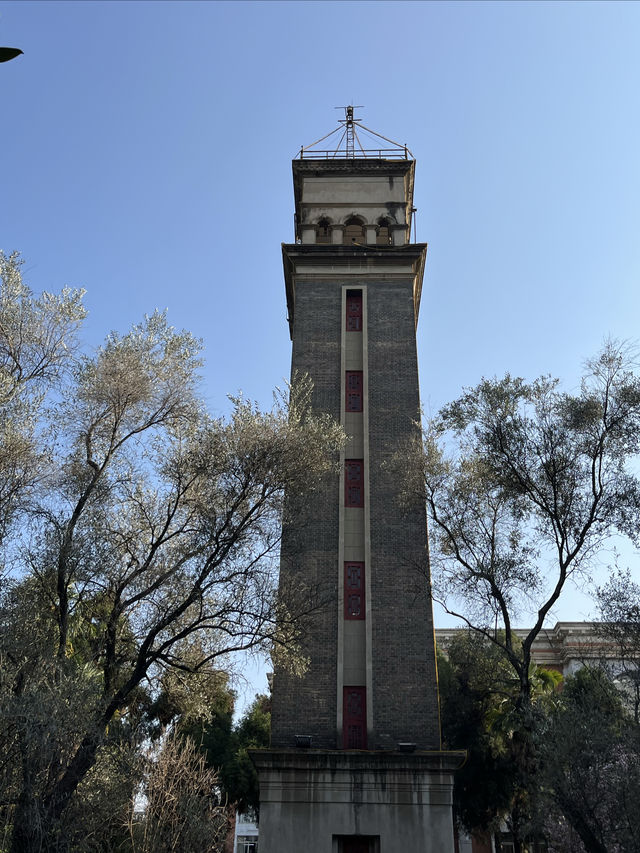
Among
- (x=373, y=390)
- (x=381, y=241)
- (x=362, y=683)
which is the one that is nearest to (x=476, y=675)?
(x=362, y=683)

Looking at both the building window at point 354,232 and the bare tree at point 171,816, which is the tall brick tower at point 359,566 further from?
the bare tree at point 171,816

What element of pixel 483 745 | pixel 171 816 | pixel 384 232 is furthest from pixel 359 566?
pixel 483 745

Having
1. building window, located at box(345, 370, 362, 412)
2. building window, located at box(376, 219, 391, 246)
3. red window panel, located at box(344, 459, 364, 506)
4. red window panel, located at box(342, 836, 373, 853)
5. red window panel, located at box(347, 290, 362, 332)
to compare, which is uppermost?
building window, located at box(376, 219, 391, 246)

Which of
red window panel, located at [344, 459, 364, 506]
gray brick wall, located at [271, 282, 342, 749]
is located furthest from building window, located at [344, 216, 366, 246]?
red window panel, located at [344, 459, 364, 506]

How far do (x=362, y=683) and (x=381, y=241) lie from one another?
17.2m

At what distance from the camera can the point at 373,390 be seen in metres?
27.2

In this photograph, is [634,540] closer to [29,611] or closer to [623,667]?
[623,667]

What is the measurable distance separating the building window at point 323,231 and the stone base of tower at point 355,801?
19685 millimetres

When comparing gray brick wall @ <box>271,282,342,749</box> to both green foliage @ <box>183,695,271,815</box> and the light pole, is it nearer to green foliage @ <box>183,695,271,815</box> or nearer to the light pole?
green foliage @ <box>183,695,271,815</box>

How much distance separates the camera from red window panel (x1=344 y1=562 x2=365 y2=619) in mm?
23500

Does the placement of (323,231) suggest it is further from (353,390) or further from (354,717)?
(354,717)

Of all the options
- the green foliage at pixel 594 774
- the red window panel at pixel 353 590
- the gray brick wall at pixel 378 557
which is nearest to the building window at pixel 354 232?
the gray brick wall at pixel 378 557

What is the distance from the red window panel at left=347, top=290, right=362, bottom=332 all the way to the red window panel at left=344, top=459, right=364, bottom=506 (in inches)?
220

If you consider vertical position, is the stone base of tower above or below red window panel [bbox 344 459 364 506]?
below
